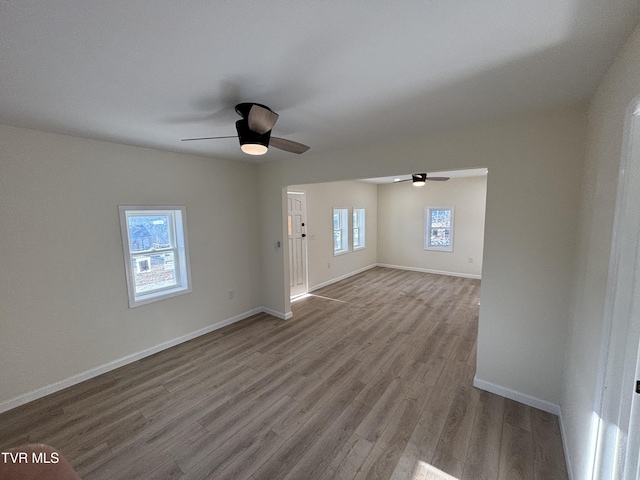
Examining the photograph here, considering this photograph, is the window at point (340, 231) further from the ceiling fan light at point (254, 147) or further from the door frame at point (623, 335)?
the door frame at point (623, 335)

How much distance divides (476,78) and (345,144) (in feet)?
5.28

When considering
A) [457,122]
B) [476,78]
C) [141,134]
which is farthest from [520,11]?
[141,134]

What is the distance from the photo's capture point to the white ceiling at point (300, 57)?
1013 millimetres

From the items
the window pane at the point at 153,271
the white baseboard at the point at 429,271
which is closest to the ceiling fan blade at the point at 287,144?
the window pane at the point at 153,271

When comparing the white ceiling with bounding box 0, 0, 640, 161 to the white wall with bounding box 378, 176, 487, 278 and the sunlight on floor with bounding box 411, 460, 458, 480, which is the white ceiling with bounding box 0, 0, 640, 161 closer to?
the sunlight on floor with bounding box 411, 460, 458, 480

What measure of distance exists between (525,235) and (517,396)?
144 cm

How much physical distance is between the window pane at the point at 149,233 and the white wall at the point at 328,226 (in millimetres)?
2365

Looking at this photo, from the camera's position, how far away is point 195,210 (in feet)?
11.6

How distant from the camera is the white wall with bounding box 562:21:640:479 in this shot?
4.09ft

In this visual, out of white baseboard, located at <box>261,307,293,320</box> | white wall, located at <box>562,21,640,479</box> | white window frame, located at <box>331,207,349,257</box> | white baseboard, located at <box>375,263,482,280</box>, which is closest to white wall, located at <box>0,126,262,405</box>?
white baseboard, located at <box>261,307,293,320</box>

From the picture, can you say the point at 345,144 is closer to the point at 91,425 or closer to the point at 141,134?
the point at 141,134

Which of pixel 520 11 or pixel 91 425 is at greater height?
pixel 520 11

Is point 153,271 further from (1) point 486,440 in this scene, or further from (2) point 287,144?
(1) point 486,440

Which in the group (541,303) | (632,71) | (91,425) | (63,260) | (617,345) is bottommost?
(91,425)
